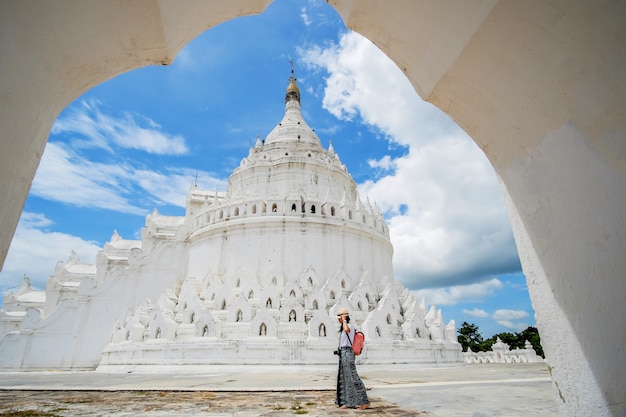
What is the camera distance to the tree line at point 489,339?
181 feet

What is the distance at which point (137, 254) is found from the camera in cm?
2848

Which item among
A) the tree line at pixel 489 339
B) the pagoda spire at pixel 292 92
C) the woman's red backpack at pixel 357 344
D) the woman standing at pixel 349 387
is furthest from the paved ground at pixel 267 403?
the tree line at pixel 489 339

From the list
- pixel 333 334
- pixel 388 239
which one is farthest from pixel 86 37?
pixel 388 239

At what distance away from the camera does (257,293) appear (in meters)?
21.5

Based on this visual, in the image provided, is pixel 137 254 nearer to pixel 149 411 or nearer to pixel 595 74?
pixel 149 411

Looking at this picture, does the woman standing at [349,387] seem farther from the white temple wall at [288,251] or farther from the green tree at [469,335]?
the green tree at [469,335]

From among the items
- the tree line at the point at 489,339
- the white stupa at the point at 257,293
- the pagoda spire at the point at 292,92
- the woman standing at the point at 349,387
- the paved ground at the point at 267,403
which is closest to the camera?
the paved ground at the point at 267,403

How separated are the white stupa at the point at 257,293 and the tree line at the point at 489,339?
39.2m

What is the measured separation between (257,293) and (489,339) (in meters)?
53.8

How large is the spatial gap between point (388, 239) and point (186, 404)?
23663 mm

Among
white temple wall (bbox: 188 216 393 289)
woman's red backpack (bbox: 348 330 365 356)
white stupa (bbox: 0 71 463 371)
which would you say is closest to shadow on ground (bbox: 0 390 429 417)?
woman's red backpack (bbox: 348 330 365 356)

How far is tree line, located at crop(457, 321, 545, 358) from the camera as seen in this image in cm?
5521

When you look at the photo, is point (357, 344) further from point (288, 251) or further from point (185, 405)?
point (288, 251)

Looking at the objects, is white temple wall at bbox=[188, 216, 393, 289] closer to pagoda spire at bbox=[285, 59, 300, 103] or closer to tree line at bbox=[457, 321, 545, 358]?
pagoda spire at bbox=[285, 59, 300, 103]
